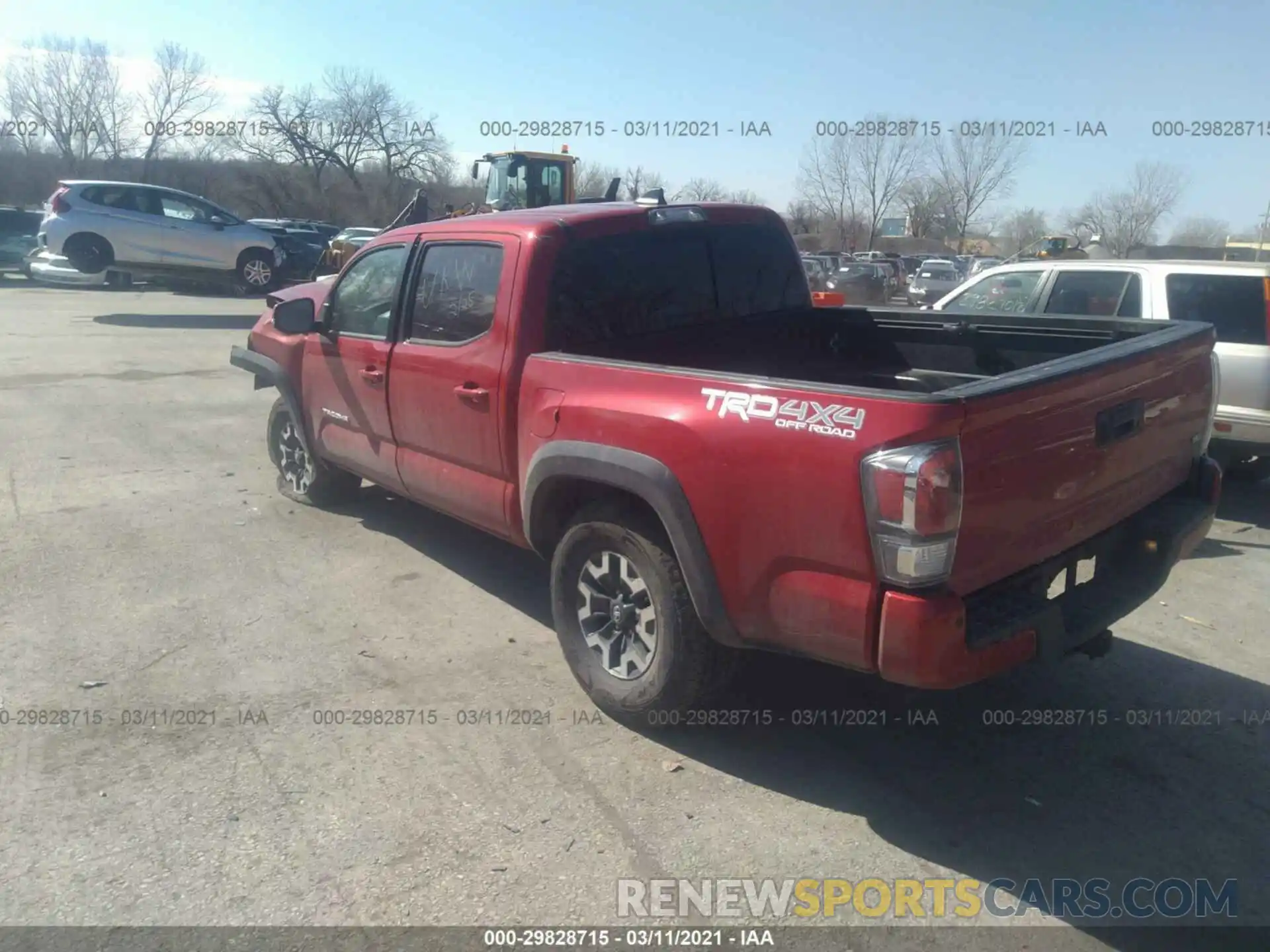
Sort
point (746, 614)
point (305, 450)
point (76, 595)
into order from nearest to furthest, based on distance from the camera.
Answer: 1. point (746, 614)
2. point (76, 595)
3. point (305, 450)

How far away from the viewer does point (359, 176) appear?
60500 mm

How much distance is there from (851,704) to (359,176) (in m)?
61.6

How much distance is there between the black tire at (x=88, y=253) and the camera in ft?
60.6

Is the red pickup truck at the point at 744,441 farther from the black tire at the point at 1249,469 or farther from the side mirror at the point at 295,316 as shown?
the black tire at the point at 1249,469

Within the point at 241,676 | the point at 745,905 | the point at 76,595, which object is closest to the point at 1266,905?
the point at 745,905

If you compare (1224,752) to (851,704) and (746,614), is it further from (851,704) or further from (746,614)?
Result: (746,614)

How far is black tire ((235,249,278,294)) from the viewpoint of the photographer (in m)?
20.6

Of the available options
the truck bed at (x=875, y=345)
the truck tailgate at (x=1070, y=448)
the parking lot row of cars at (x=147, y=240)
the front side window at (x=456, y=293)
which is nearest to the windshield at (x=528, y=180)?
the parking lot row of cars at (x=147, y=240)

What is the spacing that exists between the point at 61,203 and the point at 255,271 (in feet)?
12.1

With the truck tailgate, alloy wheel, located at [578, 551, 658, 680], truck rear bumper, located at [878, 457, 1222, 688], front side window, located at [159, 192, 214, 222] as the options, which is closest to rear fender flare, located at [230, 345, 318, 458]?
alloy wheel, located at [578, 551, 658, 680]

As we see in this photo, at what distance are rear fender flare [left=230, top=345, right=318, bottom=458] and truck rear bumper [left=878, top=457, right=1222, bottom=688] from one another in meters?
4.40

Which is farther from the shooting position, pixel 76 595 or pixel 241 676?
pixel 76 595

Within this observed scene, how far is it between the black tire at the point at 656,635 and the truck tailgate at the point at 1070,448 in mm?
1053

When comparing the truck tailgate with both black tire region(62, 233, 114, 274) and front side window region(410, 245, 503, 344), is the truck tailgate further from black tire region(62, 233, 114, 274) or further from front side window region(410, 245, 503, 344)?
black tire region(62, 233, 114, 274)
